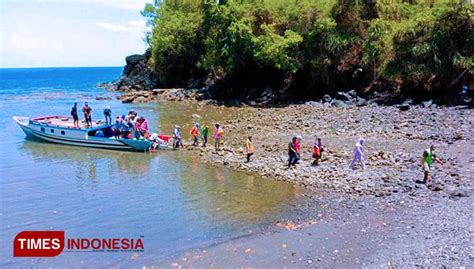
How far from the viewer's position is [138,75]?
253 ft

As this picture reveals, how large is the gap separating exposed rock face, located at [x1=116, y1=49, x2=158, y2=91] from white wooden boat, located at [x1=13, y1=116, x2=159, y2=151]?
36240 millimetres

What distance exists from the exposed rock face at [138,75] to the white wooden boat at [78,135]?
3624 cm

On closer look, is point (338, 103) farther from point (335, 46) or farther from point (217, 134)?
point (217, 134)

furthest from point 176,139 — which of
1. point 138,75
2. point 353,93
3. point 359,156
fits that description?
point 138,75

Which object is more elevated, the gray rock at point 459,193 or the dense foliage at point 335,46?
the dense foliage at point 335,46

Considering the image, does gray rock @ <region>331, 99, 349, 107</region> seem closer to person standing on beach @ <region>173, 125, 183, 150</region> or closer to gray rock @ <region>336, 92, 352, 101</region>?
gray rock @ <region>336, 92, 352, 101</region>

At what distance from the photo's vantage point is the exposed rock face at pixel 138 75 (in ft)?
231

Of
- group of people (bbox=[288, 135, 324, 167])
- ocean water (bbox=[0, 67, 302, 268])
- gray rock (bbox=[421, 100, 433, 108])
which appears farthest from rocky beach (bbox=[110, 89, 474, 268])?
ocean water (bbox=[0, 67, 302, 268])

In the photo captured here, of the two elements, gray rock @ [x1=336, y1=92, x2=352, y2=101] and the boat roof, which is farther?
gray rock @ [x1=336, y1=92, x2=352, y2=101]

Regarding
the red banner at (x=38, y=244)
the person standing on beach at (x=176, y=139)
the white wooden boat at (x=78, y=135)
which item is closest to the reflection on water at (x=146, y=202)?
the red banner at (x=38, y=244)

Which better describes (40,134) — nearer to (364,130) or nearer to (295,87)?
(364,130)

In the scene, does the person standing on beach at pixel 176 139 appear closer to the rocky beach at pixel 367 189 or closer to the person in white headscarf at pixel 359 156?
the rocky beach at pixel 367 189

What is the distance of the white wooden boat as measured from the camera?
2745cm

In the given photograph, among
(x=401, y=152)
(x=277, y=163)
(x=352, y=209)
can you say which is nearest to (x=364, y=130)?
(x=401, y=152)
